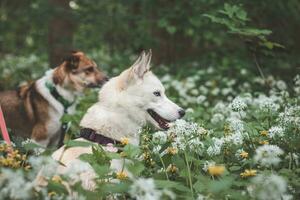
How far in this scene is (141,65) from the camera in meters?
4.78

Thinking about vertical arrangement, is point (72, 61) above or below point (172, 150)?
below

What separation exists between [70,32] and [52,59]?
708 millimetres

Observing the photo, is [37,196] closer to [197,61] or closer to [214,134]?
[214,134]

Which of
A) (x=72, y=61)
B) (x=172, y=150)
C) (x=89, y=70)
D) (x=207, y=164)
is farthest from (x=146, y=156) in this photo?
(x=89, y=70)

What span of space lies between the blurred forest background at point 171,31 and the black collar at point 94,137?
6.93 feet

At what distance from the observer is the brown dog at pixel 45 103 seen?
7867mm

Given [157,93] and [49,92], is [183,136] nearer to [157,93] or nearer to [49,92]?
[157,93]

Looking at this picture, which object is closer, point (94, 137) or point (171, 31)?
point (94, 137)

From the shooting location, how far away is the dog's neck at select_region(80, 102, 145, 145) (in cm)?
447

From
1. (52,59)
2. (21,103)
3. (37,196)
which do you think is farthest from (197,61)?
(37,196)

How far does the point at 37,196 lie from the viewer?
3018mm

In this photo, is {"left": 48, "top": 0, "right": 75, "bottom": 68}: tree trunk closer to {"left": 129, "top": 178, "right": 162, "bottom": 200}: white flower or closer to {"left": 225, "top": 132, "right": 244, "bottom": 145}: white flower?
{"left": 225, "top": 132, "right": 244, "bottom": 145}: white flower

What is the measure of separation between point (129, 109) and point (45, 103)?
359cm

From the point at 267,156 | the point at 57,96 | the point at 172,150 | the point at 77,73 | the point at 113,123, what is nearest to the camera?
the point at 267,156
